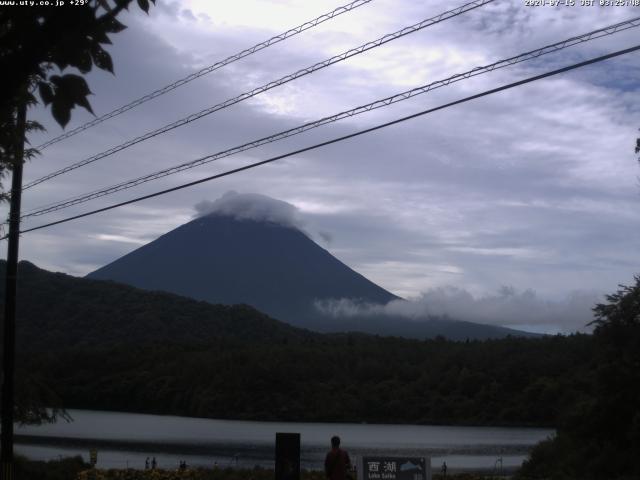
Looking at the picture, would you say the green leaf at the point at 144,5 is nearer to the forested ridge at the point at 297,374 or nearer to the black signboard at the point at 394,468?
the black signboard at the point at 394,468

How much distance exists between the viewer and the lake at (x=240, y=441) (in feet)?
145

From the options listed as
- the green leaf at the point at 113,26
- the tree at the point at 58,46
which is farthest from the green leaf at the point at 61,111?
the green leaf at the point at 113,26

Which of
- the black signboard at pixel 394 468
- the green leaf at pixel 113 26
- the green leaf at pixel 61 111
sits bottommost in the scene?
the black signboard at pixel 394 468

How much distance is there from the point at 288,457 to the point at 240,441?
50.8 metres

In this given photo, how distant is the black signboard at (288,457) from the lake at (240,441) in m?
23.5

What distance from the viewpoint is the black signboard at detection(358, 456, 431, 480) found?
13.0 metres

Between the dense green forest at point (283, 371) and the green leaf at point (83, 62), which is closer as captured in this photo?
the green leaf at point (83, 62)

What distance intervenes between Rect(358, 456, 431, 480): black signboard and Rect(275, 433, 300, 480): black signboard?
0.98m

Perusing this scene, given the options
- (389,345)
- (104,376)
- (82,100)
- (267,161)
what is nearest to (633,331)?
(267,161)

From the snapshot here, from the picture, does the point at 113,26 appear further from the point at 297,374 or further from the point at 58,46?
the point at 297,374

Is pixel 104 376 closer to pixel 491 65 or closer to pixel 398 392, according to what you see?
pixel 398 392

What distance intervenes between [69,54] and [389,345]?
10669cm

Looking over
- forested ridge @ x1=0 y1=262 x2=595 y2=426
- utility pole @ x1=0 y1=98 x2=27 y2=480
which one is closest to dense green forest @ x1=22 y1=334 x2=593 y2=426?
forested ridge @ x1=0 y1=262 x2=595 y2=426

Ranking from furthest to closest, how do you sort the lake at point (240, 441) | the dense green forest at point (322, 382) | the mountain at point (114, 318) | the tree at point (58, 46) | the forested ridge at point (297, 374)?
the mountain at point (114, 318)
the dense green forest at point (322, 382)
the forested ridge at point (297, 374)
the lake at point (240, 441)
the tree at point (58, 46)
